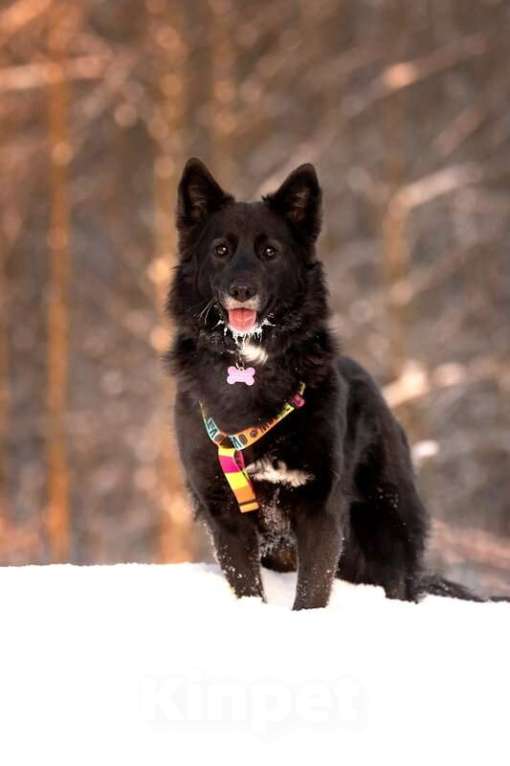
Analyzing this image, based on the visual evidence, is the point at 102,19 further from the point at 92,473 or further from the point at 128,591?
the point at 128,591

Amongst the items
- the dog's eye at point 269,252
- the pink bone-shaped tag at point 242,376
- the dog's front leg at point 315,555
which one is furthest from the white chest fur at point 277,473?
the dog's eye at point 269,252

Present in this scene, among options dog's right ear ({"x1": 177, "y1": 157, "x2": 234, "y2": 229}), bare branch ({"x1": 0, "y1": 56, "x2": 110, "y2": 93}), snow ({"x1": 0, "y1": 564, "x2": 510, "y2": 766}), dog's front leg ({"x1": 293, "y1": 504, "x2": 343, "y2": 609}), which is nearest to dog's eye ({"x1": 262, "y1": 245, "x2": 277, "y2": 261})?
dog's right ear ({"x1": 177, "y1": 157, "x2": 234, "y2": 229})

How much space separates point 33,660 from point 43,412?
41.2 ft

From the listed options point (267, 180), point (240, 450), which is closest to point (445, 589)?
point (240, 450)

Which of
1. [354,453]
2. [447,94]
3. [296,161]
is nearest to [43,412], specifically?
[296,161]

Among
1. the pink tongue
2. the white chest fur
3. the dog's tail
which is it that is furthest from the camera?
the dog's tail

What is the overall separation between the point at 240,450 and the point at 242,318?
1.78 feet

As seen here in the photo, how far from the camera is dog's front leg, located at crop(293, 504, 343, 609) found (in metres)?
3.78

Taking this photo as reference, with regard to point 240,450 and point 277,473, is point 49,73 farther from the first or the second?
point 277,473

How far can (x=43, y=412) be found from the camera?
15117 mm

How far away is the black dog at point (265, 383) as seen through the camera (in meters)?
3.80

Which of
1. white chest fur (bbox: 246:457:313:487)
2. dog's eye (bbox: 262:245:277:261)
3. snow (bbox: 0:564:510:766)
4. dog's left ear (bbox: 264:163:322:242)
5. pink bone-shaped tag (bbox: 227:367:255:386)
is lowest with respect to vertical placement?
snow (bbox: 0:564:510:766)

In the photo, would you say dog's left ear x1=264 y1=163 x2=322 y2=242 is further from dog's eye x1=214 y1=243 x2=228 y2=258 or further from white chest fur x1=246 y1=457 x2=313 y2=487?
white chest fur x1=246 y1=457 x2=313 y2=487

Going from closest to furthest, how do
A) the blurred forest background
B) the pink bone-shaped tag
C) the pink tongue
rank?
the pink tongue → the pink bone-shaped tag → the blurred forest background
